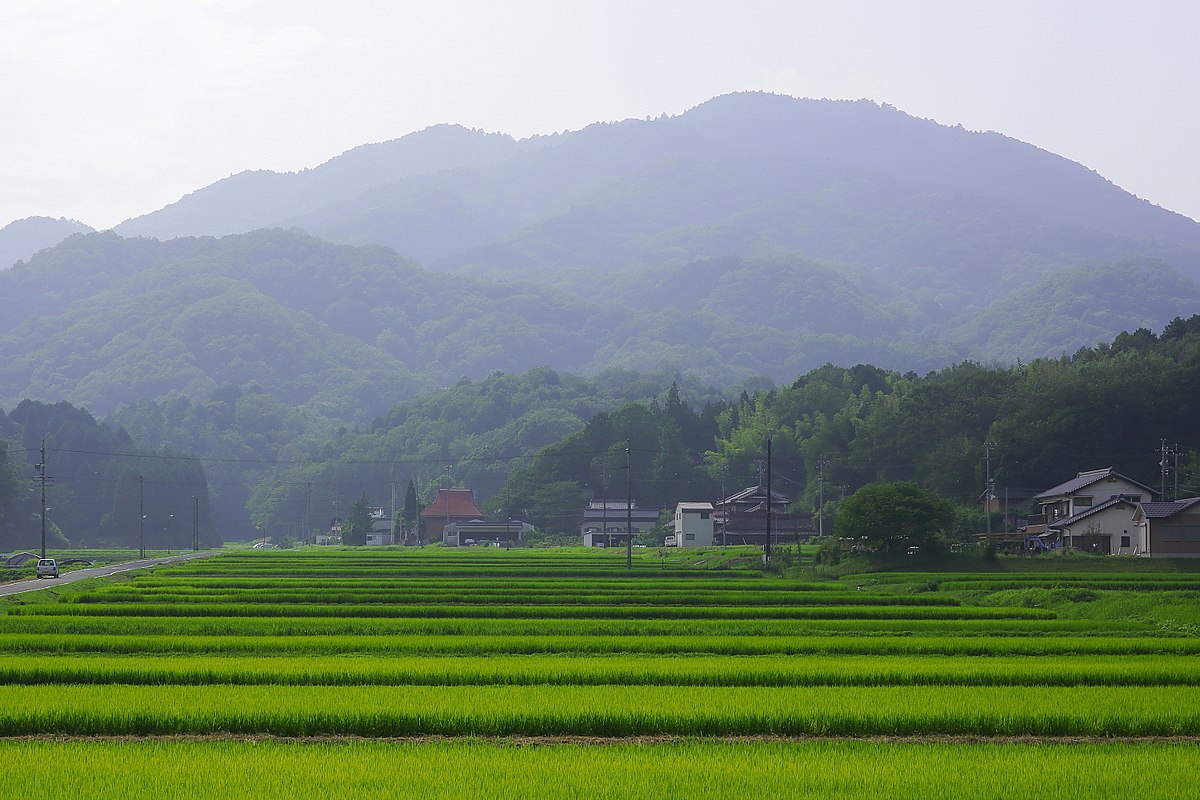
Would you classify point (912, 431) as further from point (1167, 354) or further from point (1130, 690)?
point (1130, 690)

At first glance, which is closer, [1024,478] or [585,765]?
[585,765]

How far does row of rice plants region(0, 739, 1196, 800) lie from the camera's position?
1398 cm

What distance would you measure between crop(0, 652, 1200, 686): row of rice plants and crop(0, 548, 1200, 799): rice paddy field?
0.06m

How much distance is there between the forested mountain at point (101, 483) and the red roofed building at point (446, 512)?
2587cm

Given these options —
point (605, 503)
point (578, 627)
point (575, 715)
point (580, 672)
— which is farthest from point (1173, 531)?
point (605, 503)

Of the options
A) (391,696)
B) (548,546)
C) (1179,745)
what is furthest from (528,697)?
(548,546)

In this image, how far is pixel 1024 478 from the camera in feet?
292

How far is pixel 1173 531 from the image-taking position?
→ 6012cm

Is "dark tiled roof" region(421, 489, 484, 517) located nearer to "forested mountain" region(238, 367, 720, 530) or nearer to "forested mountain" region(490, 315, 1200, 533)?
"forested mountain" region(490, 315, 1200, 533)

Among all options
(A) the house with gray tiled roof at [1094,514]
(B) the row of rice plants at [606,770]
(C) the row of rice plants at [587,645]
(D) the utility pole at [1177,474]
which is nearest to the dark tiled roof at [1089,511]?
(A) the house with gray tiled roof at [1094,514]

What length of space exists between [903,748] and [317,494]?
16330cm

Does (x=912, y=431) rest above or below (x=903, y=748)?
above

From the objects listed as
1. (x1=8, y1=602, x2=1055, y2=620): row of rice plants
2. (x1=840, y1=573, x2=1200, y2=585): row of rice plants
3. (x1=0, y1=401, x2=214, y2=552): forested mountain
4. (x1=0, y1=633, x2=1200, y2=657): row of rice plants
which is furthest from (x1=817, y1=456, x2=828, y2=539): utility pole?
(x1=0, y1=401, x2=214, y2=552): forested mountain

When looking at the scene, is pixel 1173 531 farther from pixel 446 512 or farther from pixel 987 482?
pixel 446 512
